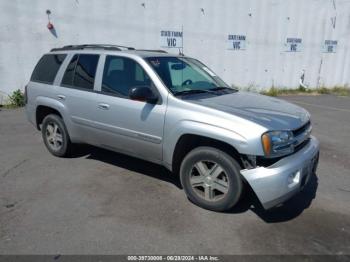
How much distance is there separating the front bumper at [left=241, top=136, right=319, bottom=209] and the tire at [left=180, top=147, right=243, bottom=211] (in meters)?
0.19

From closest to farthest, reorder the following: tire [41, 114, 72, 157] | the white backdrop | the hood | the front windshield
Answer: the hood
the front windshield
tire [41, 114, 72, 157]
the white backdrop

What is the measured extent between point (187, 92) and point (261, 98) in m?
1.05

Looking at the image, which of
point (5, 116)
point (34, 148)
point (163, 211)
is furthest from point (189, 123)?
point (5, 116)

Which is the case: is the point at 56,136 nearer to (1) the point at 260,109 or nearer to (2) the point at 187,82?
(2) the point at 187,82

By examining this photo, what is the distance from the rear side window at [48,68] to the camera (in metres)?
5.23

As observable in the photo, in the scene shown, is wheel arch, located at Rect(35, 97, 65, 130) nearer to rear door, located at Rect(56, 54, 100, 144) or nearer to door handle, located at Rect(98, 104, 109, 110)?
rear door, located at Rect(56, 54, 100, 144)

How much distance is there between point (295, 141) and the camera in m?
3.47

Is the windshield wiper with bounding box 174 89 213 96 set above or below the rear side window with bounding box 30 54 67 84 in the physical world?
below

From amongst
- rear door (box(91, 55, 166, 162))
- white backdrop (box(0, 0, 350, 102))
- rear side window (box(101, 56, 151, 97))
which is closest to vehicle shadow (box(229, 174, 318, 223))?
rear door (box(91, 55, 166, 162))

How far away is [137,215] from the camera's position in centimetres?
365

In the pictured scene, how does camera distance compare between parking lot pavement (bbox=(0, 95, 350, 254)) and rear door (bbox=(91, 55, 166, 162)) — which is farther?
rear door (bbox=(91, 55, 166, 162))

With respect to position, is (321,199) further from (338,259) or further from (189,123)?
(189,123)

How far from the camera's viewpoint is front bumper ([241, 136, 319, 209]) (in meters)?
3.19

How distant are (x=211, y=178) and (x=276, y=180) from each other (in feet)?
2.44
